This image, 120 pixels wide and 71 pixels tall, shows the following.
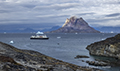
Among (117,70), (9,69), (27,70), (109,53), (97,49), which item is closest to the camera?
(9,69)

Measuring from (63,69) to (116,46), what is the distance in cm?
3739

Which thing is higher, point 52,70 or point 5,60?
point 5,60

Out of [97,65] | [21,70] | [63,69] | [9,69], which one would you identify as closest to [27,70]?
[21,70]

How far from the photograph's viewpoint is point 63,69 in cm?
3102

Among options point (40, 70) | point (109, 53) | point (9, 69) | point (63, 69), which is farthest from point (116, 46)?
point (9, 69)

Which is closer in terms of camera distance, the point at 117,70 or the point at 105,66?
the point at 117,70

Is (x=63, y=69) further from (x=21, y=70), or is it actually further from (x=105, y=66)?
(x=105, y=66)

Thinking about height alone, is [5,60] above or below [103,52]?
above

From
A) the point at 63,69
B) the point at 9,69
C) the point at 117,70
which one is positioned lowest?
the point at 117,70

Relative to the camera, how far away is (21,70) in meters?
25.3

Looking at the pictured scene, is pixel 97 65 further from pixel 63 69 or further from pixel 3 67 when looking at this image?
pixel 3 67

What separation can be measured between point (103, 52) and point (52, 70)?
39552 millimetres

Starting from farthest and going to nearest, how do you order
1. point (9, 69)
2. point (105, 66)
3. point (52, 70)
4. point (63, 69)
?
point (105, 66)
point (63, 69)
point (52, 70)
point (9, 69)

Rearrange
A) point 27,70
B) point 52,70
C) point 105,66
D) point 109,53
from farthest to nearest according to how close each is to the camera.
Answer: point 109,53, point 105,66, point 52,70, point 27,70
